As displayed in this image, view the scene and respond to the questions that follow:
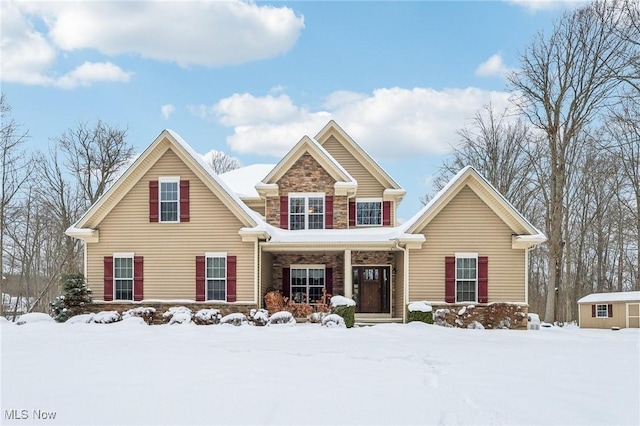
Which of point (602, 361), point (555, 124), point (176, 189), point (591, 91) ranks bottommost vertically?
point (602, 361)

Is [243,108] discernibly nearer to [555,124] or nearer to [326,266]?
[326,266]

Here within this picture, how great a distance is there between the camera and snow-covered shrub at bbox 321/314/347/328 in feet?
47.2

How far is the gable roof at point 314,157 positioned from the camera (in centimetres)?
1842

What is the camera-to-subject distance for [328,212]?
1884cm

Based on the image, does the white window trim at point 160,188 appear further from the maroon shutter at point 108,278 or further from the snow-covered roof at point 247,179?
the snow-covered roof at point 247,179

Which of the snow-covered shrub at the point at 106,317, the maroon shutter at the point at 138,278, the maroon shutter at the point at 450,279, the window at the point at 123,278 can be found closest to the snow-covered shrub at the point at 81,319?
the snow-covered shrub at the point at 106,317

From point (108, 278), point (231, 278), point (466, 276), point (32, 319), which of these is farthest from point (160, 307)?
→ point (466, 276)

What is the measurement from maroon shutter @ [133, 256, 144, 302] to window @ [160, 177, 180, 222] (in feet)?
5.34

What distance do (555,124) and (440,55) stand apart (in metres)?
8.69

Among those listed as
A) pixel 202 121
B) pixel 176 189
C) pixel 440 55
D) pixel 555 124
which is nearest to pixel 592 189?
pixel 555 124

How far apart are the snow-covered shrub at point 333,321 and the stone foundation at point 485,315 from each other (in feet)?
11.3

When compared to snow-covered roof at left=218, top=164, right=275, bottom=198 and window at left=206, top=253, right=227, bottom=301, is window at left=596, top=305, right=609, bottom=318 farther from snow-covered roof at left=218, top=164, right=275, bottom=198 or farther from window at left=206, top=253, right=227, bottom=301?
window at left=206, top=253, right=227, bottom=301

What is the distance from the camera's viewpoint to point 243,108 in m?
28.0

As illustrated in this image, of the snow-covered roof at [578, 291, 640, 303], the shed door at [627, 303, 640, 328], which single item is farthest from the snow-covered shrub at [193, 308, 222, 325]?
the shed door at [627, 303, 640, 328]
